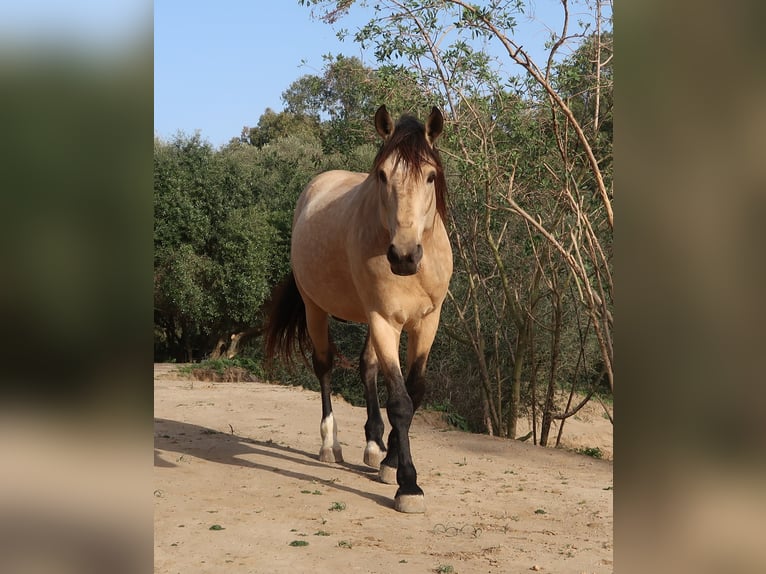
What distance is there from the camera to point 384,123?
15.2ft

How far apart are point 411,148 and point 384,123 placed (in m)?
0.35

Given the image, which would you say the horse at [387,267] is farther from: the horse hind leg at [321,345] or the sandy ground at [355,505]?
the sandy ground at [355,505]

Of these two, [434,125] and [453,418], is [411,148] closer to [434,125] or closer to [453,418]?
[434,125]

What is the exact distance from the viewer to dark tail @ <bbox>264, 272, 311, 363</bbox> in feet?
22.6

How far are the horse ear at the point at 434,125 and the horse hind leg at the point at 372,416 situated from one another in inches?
69.9

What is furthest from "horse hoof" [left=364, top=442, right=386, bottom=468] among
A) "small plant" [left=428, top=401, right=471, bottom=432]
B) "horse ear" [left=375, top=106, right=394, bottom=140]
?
"small plant" [left=428, top=401, right=471, bottom=432]

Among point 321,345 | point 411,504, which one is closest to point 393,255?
point 411,504

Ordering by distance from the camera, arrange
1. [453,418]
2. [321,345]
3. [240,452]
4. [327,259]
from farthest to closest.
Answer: [453,418], [321,345], [240,452], [327,259]

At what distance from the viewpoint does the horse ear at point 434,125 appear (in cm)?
451

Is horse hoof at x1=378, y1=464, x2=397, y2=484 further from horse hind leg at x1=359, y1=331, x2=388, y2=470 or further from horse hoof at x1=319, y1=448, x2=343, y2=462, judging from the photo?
horse hoof at x1=319, y1=448, x2=343, y2=462

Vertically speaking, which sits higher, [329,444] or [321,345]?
[321,345]
